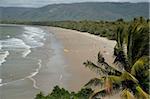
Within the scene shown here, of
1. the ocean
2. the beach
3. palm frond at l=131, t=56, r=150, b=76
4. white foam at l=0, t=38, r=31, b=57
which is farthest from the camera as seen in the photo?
white foam at l=0, t=38, r=31, b=57

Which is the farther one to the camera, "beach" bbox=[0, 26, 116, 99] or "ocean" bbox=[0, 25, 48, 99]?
"beach" bbox=[0, 26, 116, 99]

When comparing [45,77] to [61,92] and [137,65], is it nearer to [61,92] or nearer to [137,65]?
[61,92]

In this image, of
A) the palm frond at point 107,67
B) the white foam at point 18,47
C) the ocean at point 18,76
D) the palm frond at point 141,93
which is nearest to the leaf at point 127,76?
the palm frond at point 141,93

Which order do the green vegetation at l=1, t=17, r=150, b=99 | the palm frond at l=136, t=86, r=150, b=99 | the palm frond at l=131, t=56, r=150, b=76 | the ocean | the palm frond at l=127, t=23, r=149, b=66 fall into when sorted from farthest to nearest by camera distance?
the ocean
the palm frond at l=127, t=23, r=149, b=66
the green vegetation at l=1, t=17, r=150, b=99
the palm frond at l=131, t=56, r=150, b=76
the palm frond at l=136, t=86, r=150, b=99

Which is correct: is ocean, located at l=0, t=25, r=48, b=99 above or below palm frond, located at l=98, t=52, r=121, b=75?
below

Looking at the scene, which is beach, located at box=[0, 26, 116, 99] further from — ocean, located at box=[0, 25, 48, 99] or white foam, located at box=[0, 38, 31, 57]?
white foam, located at box=[0, 38, 31, 57]

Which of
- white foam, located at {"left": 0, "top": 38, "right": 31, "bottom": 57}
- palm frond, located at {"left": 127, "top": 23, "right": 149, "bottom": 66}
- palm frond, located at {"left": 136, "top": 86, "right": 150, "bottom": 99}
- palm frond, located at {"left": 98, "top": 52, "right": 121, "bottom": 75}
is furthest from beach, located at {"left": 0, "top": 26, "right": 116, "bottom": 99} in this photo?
palm frond, located at {"left": 136, "top": 86, "right": 150, "bottom": 99}

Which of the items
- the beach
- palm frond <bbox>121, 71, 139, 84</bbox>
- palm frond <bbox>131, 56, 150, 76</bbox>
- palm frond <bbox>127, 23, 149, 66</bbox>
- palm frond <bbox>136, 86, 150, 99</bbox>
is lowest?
the beach

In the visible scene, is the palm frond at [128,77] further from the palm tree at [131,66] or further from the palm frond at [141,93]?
the palm frond at [141,93]

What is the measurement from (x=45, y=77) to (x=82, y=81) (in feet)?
10.4

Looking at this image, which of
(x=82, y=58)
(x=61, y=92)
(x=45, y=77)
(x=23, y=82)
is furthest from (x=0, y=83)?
(x=82, y=58)

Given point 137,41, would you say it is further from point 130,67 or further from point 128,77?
point 128,77

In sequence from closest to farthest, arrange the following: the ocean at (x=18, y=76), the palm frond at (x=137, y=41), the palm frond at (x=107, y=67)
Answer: the palm frond at (x=137, y=41), the palm frond at (x=107, y=67), the ocean at (x=18, y=76)

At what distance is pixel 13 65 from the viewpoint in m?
31.8
